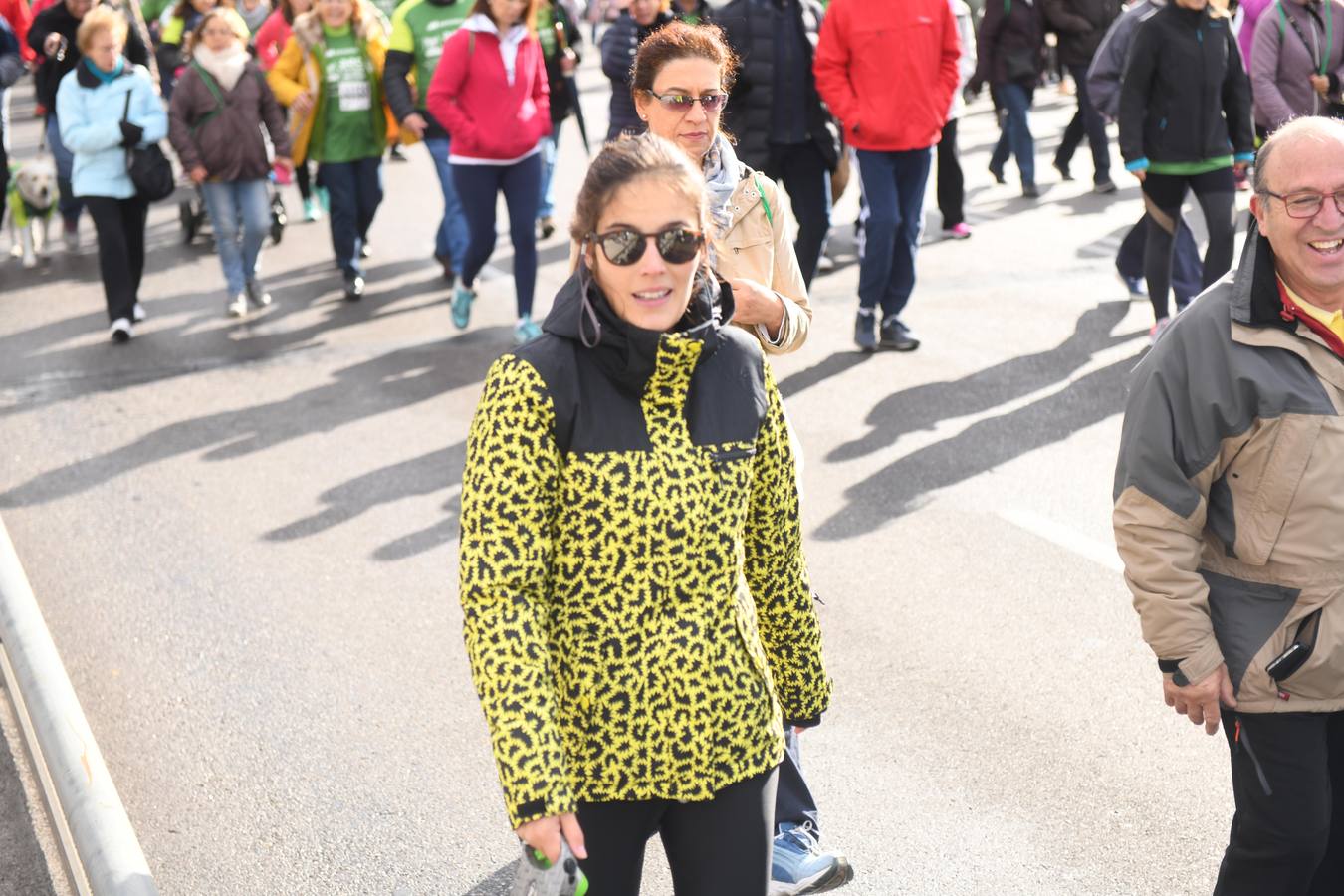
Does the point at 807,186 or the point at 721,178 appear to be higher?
the point at 721,178

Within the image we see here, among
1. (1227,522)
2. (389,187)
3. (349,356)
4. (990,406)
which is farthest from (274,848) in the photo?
(389,187)

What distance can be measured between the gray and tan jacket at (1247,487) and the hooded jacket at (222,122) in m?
8.54

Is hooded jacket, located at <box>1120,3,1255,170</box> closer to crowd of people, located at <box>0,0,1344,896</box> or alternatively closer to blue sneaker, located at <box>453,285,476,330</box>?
crowd of people, located at <box>0,0,1344,896</box>

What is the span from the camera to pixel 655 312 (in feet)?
9.77

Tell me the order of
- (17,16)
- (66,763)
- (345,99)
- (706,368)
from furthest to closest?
(17,16), (345,99), (66,763), (706,368)

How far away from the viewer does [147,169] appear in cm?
1049

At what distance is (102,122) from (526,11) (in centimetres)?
267

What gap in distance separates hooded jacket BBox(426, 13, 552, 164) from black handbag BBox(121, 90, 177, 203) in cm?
190

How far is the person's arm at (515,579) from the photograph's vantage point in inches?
109

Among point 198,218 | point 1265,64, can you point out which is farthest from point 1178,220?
point 198,218

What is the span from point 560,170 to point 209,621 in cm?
1047

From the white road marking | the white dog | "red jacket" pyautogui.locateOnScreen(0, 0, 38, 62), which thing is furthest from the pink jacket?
the white road marking

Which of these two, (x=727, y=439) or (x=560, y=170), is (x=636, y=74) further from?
(x=560, y=170)

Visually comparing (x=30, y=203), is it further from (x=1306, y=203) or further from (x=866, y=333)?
(x=1306, y=203)
